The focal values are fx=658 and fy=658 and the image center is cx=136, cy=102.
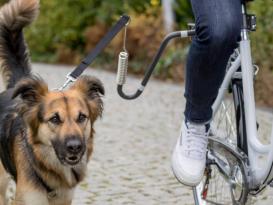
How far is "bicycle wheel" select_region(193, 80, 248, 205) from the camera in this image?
12.3 ft

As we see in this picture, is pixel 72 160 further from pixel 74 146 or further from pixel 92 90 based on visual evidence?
pixel 92 90

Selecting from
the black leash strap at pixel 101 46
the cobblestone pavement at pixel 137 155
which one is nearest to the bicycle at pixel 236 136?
the black leash strap at pixel 101 46

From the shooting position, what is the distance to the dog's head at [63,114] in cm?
383

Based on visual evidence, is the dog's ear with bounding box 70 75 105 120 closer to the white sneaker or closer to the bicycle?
the bicycle

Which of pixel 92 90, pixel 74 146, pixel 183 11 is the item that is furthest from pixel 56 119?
pixel 183 11

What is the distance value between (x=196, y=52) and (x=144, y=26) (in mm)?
13840

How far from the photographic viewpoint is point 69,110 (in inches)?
157

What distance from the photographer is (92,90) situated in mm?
4367

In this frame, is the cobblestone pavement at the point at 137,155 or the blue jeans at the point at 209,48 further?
the cobblestone pavement at the point at 137,155

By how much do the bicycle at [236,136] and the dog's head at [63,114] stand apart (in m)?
0.32

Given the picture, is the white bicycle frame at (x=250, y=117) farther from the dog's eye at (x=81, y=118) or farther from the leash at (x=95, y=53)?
the dog's eye at (x=81, y=118)

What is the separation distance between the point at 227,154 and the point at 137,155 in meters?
3.75

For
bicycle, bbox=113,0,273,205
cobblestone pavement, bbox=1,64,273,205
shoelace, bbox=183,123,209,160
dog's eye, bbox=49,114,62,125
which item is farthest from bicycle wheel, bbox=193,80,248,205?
cobblestone pavement, bbox=1,64,273,205

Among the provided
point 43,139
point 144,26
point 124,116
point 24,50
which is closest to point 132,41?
point 144,26
